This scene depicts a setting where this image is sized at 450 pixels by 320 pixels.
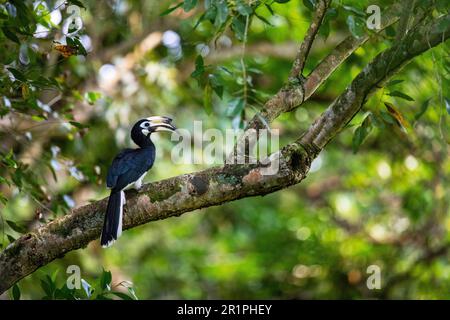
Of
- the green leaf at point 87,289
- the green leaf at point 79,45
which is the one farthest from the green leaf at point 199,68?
the green leaf at point 87,289

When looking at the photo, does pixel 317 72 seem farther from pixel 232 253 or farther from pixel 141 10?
pixel 232 253

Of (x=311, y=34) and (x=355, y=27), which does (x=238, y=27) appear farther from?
(x=355, y=27)

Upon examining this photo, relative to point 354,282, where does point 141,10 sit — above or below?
above

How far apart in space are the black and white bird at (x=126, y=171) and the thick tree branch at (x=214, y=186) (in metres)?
0.05

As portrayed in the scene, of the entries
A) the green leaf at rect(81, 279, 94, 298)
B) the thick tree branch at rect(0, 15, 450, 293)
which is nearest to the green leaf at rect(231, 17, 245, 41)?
the thick tree branch at rect(0, 15, 450, 293)

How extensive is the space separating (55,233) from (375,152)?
224 inches

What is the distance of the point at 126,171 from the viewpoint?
4.12m

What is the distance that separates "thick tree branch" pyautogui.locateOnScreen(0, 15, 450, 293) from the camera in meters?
3.28

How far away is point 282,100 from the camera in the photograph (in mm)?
3662

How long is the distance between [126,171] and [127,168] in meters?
0.04

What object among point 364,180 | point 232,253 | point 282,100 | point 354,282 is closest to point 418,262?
point 354,282

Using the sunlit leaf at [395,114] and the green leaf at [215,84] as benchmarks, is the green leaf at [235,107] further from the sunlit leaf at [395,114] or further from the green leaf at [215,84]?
the sunlit leaf at [395,114]

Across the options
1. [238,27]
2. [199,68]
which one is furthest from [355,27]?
[199,68]
